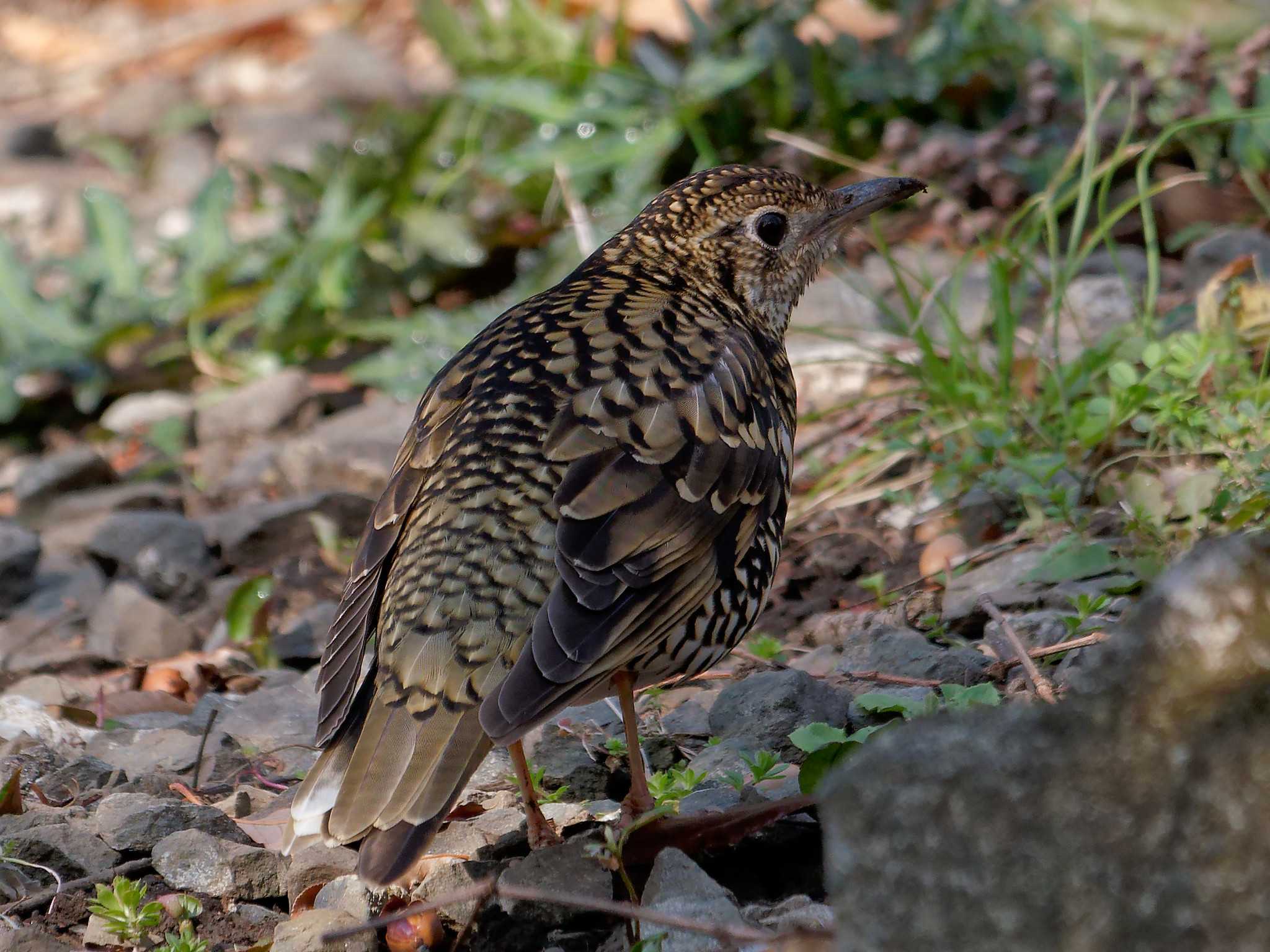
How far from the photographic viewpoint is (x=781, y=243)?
14.9 feet

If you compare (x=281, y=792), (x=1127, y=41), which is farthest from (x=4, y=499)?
(x=1127, y=41)

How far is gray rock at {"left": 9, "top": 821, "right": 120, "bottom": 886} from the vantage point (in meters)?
3.48

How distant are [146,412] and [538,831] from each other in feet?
17.8

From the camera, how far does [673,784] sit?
3.65m

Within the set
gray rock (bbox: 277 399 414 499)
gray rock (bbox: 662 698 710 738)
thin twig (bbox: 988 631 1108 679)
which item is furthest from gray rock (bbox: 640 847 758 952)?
gray rock (bbox: 277 399 414 499)

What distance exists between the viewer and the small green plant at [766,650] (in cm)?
469

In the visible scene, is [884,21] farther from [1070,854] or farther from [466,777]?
[1070,854]

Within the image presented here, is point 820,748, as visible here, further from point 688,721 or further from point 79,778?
point 79,778

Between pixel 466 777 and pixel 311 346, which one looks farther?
pixel 311 346

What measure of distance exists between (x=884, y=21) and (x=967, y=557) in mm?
4552

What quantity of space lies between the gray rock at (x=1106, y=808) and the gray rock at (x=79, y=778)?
2662 millimetres

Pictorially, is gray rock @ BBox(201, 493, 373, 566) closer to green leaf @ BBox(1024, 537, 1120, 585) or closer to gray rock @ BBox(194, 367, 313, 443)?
gray rock @ BBox(194, 367, 313, 443)

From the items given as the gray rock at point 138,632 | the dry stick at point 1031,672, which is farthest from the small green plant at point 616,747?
the gray rock at point 138,632

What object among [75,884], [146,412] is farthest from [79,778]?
[146,412]
